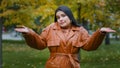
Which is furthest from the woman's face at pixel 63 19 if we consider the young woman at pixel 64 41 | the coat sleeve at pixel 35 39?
the coat sleeve at pixel 35 39

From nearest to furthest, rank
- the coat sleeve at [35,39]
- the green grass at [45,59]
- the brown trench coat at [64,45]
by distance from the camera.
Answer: the coat sleeve at [35,39] → the brown trench coat at [64,45] → the green grass at [45,59]

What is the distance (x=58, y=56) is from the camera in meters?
4.76

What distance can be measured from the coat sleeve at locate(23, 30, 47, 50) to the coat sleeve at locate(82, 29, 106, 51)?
53cm

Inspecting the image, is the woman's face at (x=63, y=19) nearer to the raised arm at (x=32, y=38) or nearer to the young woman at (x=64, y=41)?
the young woman at (x=64, y=41)

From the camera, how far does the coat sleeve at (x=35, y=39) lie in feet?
14.7

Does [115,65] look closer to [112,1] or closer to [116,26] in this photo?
[116,26]

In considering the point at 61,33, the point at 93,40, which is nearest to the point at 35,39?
the point at 61,33

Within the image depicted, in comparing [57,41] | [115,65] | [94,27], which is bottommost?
[115,65]

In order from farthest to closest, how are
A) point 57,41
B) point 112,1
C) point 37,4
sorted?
point 112,1, point 37,4, point 57,41

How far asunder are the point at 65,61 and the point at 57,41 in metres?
0.28

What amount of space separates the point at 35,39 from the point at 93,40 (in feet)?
2.40

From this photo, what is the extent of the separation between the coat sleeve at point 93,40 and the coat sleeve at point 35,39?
1.73ft

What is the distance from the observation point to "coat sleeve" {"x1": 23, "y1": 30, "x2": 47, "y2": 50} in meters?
4.47

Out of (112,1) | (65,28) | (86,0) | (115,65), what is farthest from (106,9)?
(65,28)
